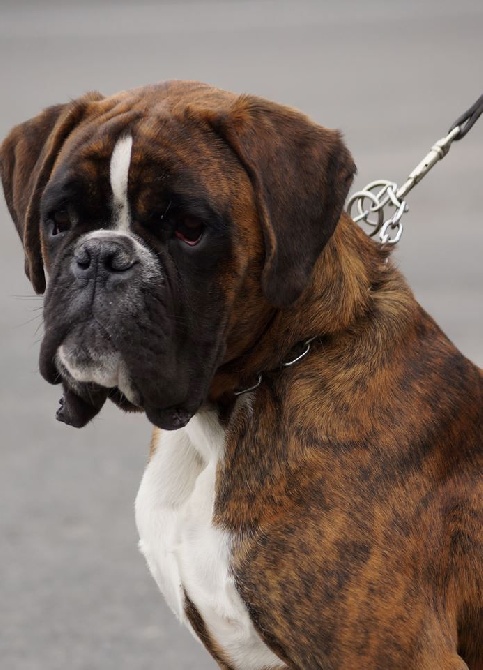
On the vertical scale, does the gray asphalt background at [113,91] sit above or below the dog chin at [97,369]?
below

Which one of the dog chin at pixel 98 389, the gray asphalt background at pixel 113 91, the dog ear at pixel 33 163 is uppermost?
the dog ear at pixel 33 163

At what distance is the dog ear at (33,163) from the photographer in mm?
3594

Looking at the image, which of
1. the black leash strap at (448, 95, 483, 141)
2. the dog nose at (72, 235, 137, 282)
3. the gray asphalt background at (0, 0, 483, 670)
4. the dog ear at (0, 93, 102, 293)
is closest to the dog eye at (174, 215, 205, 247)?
the dog nose at (72, 235, 137, 282)

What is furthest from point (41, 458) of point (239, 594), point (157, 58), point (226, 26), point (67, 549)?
point (226, 26)

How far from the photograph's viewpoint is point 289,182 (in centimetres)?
336

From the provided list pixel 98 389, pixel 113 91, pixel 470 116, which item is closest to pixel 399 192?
pixel 470 116

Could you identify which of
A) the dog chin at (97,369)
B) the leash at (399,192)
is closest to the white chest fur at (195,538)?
the dog chin at (97,369)

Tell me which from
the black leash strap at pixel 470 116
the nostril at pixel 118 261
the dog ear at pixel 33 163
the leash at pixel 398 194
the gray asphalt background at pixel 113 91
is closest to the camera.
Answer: the nostril at pixel 118 261

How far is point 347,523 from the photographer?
3.39 meters

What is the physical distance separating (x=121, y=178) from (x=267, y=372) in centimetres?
61

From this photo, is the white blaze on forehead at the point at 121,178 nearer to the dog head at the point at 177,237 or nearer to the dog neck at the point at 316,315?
the dog head at the point at 177,237

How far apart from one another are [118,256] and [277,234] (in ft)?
1.20

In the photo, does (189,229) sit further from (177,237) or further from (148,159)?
(148,159)

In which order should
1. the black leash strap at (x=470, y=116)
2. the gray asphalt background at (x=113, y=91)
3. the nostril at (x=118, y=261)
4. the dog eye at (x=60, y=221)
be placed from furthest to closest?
1. the gray asphalt background at (x=113, y=91)
2. the black leash strap at (x=470, y=116)
3. the dog eye at (x=60, y=221)
4. the nostril at (x=118, y=261)
